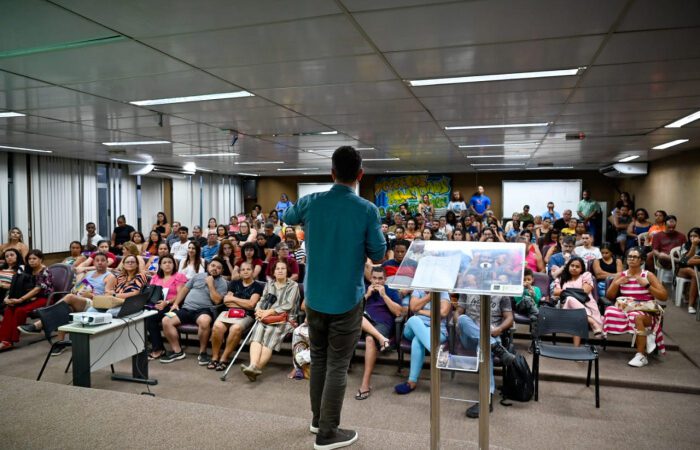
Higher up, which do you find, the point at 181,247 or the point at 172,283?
the point at 181,247

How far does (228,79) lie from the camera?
378 centimetres

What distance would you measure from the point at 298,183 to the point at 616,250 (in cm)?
1159

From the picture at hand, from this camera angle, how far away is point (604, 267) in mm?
6090

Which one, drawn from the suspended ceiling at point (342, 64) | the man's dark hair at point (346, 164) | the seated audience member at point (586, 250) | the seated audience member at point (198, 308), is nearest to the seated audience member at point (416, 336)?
the suspended ceiling at point (342, 64)

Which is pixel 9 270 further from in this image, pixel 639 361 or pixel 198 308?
pixel 639 361

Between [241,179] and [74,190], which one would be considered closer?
[74,190]

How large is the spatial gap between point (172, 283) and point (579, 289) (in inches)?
188

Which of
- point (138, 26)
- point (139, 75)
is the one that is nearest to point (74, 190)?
point (139, 75)

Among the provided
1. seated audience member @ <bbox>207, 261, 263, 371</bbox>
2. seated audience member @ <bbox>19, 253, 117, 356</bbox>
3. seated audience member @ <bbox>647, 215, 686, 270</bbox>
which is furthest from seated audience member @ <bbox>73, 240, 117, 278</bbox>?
seated audience member @ <bbox>647, 215, 686, 270</bbox>

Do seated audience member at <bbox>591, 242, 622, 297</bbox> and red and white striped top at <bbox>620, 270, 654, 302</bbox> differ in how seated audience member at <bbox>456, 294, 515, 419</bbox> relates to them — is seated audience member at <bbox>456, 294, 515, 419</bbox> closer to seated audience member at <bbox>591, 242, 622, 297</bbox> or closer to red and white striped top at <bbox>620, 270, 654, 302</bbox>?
red and white striped top at <bbox>620, 270, 654, 302</bbox>

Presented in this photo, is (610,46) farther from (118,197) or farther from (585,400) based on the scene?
(118,197)

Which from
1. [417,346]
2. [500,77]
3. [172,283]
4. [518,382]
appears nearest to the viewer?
[500,77]

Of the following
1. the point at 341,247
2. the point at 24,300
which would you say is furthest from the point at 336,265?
the point at 24,300

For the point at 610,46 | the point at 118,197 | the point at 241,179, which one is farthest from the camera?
the point at 241,179
